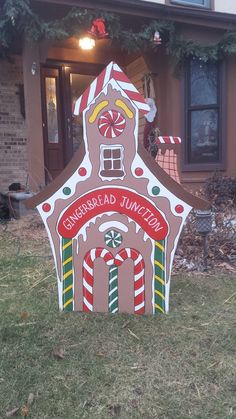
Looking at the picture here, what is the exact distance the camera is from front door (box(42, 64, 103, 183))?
27.0 ft

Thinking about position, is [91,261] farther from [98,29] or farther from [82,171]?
[98,29]

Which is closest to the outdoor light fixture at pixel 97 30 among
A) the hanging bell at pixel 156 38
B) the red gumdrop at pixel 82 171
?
the hanging bell at pixel 156 38

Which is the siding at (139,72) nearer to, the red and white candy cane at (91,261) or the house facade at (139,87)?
the house facade at (139,87)

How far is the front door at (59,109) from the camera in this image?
8234 millimetres

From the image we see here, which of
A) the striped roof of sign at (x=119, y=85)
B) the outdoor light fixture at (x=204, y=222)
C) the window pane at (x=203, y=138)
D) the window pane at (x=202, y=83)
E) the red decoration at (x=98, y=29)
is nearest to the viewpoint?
the striped roof of sign at (x=119, y=85)

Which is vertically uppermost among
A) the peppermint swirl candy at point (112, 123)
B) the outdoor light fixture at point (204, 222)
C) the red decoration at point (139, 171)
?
the peppermint swirl candy at point (112, 123)

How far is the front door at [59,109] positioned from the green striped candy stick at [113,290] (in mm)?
5905

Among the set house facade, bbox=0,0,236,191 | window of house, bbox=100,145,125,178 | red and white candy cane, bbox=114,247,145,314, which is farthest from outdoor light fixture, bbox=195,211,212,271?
house facade, bbox=0,0,236,191

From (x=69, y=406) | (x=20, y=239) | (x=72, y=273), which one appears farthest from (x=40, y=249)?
(x=69, y=406)

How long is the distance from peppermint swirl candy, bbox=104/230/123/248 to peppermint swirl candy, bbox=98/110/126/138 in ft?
2.00

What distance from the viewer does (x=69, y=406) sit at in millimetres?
1744

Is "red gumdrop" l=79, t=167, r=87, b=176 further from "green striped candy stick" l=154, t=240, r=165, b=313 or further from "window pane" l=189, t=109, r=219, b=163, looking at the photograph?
"window pane" l=189, t=109, r=219, b=163

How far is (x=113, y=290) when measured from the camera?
2.54 metres

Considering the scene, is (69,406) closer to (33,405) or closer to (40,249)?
(33,405)
